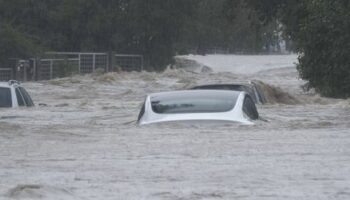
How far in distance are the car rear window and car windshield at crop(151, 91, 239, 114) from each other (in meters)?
6.34

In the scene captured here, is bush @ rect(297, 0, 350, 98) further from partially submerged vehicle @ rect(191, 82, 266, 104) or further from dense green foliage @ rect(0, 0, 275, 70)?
dense green foliage @ rect(0, 0, 275, 70)

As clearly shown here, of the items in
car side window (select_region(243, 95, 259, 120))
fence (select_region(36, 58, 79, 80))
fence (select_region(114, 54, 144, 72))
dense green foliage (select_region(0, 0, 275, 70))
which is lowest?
fence (select_region(114, 54, 144, 72))

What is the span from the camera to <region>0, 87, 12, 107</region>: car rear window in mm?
22209

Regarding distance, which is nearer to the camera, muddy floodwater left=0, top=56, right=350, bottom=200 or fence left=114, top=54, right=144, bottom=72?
muddy floodwater left=0, top=56, right=350, bottom=200

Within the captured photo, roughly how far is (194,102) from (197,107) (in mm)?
155

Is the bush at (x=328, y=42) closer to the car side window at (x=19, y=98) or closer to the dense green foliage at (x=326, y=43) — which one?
the dense green foliage at (x=326, y=43)

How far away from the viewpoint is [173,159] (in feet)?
39.8

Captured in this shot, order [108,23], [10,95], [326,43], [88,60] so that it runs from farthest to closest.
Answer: [108,23]
[88,60]
[326,43]
[10,95]

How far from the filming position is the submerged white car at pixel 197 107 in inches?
627

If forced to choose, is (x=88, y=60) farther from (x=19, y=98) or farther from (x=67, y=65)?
(x=19, y=98)

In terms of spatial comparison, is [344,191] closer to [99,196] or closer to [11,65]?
[99,196]

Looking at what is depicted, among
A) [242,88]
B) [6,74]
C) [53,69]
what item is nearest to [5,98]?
[242,88]

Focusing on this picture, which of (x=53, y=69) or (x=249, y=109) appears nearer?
(x=249, y=109)

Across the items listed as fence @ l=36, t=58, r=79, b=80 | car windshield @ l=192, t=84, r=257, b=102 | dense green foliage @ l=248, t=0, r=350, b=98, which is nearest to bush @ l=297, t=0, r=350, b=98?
dense green foliage @ l=248, t=0, r=350, b=98
